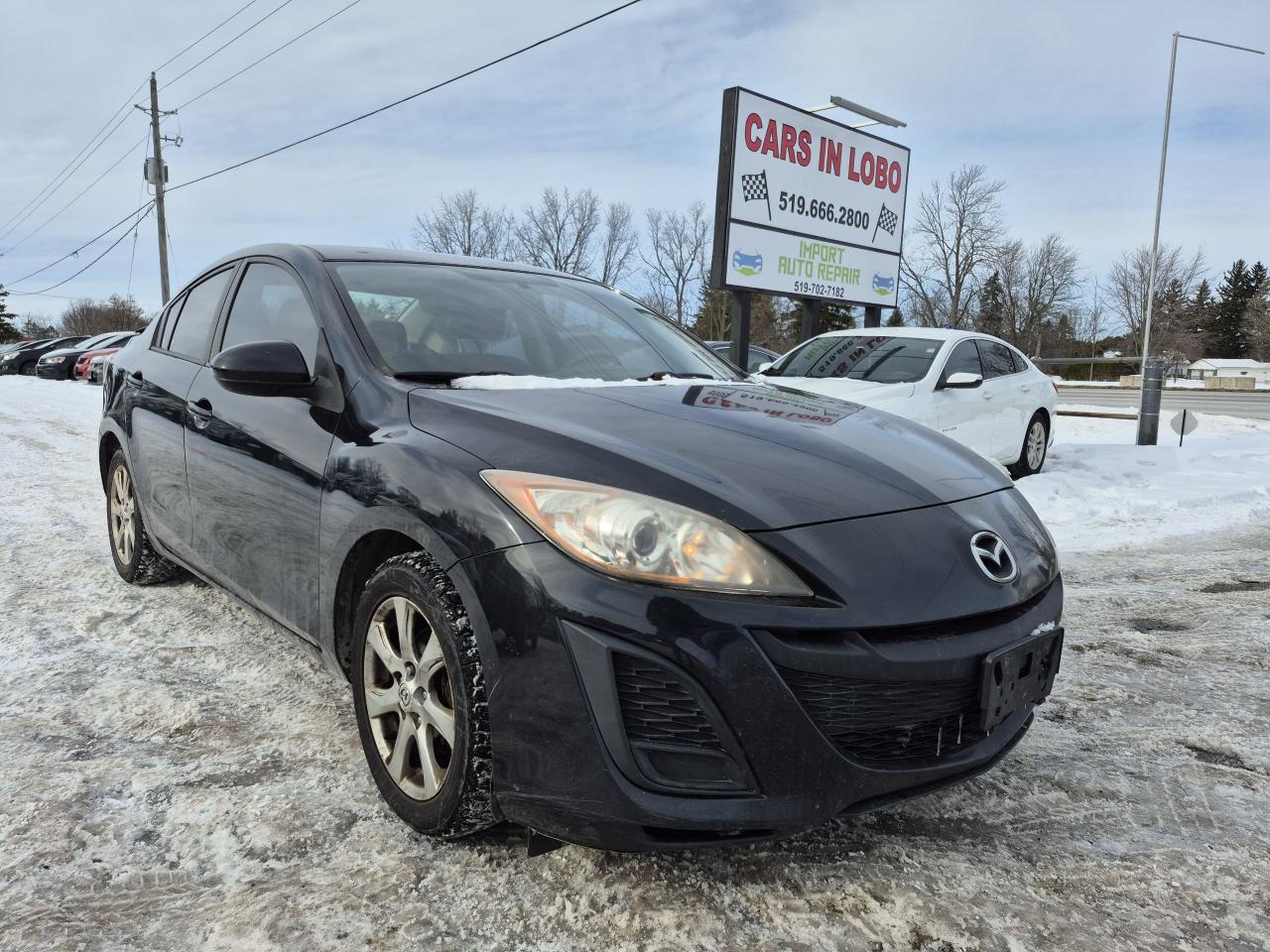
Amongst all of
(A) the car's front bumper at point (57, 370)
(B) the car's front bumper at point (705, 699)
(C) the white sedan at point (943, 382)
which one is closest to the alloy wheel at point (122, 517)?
(B) the car's front bumper at point (705, 699)

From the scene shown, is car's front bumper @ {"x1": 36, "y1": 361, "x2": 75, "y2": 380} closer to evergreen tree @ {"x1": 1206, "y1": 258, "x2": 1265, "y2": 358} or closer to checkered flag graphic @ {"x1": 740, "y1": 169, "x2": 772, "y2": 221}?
checkered flag graphic @ {"x1": 740, "y1": 169, "x2": 772, "y2": 221}

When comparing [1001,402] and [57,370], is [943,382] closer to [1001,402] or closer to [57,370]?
[1001,402]

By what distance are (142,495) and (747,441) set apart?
9.50 ft

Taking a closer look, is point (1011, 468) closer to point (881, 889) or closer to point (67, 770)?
point (881, 889)

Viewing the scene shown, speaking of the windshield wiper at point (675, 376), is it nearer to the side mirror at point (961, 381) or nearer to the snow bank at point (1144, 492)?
the snow bank at point (1144, 492)

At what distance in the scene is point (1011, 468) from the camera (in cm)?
916

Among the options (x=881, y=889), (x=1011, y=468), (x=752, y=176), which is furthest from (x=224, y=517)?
(x=752, y=176)

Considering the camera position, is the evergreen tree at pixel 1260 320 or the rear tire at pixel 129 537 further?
the evergreen tree at pixel 1260 320

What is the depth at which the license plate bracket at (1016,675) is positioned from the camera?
6.23 ft

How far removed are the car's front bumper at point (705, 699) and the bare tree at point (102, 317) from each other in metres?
70.6

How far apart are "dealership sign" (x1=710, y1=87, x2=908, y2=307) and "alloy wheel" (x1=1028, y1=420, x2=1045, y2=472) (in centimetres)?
378

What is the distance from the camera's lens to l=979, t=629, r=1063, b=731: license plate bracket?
1.90 metres

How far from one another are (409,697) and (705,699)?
0.81 meters

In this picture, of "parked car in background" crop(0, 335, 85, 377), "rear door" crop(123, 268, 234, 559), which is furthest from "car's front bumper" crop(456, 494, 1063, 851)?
"parked car in background" crop(0, 335, 85, 377)
